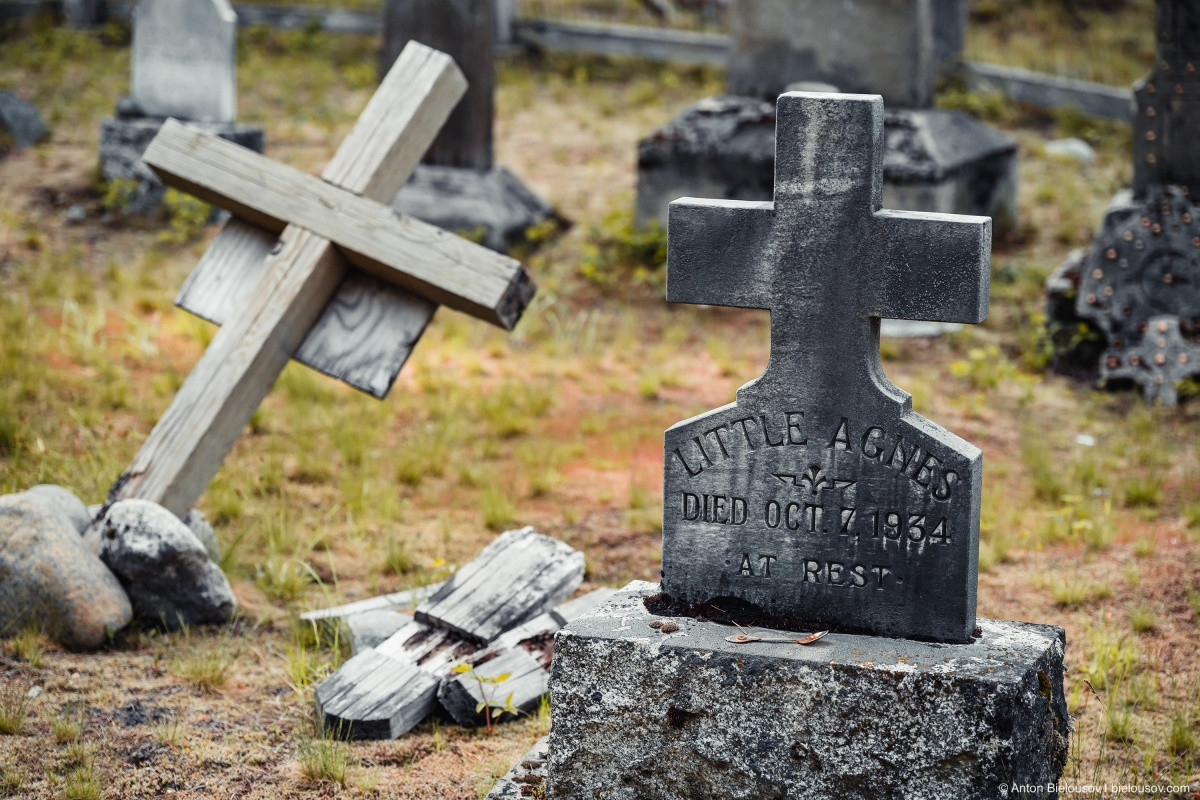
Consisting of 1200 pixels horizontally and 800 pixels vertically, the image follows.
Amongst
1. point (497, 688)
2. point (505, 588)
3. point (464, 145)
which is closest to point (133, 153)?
point (464, 145)

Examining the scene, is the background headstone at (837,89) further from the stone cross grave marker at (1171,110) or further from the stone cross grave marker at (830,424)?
the stone cross grave marker at (830,424)

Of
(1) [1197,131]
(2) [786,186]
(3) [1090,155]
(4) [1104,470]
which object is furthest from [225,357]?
(3) [1090,155]

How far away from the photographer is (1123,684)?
3594mm

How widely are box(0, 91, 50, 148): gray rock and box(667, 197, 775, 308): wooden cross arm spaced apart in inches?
357

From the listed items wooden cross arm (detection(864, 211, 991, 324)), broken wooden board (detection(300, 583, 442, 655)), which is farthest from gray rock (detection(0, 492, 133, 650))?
wooden cross arm (detection(864, 211, 991, 324))

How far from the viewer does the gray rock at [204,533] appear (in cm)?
412

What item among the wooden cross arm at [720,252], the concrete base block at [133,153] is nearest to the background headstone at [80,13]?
the concrete base block at [133,153]

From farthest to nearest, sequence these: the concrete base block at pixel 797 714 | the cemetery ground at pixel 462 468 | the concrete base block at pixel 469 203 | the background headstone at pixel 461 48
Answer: the concrete base block at pixel 469 203 < the background headstone at pixel 461 48 < the cemetery ground at pixel 462 468 < the concrete base block at pixel 797 714

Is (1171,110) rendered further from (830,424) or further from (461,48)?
(830,424)

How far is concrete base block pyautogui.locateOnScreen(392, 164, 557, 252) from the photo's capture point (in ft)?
28.4

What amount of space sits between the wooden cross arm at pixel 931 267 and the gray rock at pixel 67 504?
251 centimetres

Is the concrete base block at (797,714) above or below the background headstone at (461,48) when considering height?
below

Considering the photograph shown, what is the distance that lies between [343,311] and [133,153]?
608 cm

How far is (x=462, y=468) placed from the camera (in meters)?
5.32
